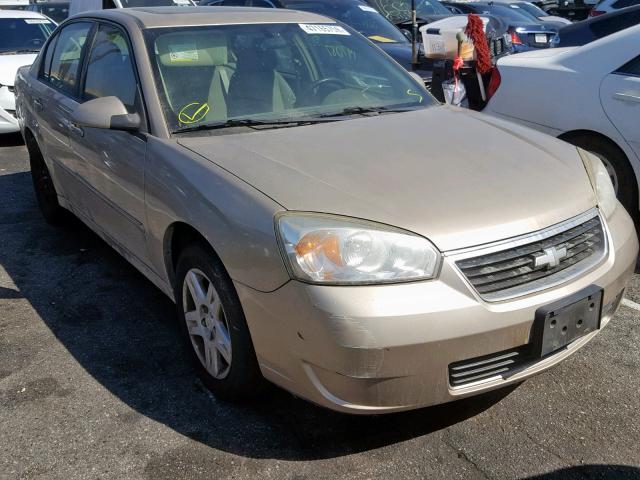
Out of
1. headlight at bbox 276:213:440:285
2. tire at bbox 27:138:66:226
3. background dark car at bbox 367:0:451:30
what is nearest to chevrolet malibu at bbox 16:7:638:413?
headlight at bbox 276:213:440:285

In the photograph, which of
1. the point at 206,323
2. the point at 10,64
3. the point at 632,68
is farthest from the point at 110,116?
the point at 10,64

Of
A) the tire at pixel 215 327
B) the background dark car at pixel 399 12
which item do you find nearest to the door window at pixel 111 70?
the tire at pixel 215 327

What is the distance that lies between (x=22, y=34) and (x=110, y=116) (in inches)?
294

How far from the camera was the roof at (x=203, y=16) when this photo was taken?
12.3 feet

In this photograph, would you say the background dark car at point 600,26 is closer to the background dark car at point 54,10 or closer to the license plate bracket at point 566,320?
the license plate bracket at point 566,320

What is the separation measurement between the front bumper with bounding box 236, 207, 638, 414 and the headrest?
150cm

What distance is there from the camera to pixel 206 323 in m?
3.02

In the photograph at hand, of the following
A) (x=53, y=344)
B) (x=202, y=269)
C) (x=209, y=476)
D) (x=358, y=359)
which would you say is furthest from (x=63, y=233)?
(x=358, y=359)

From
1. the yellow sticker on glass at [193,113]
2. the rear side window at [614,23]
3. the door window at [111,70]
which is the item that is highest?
the door window at [111,70]

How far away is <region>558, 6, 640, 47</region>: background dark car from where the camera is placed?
830 centimetres

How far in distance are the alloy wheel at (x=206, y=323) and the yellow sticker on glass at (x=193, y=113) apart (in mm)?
745

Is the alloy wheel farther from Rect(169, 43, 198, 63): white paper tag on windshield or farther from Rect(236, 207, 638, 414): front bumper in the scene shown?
Rect(169, 43, 198, 63): white paper tag on windshield

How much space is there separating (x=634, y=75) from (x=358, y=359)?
3267 millimetres

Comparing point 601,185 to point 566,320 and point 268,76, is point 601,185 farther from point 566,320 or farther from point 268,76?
point 268,76
